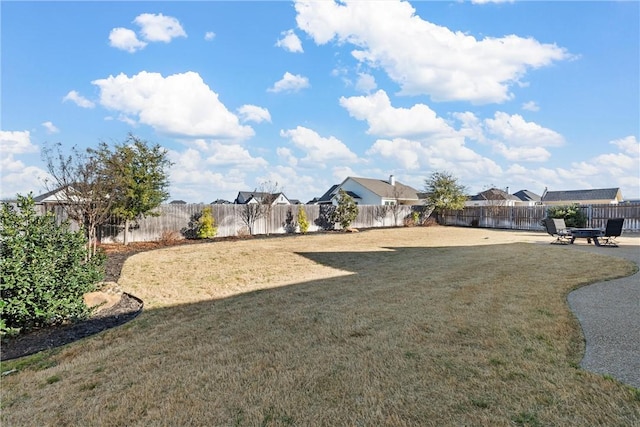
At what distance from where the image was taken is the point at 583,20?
11117 millimetres

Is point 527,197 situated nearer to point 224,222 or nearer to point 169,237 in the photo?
point 224,222

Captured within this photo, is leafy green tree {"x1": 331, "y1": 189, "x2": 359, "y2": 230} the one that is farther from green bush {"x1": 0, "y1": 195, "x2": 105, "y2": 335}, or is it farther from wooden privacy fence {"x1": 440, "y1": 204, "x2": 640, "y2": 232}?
green bush {"x1": 0, "y1": 195, "x2": 105, "y2": 335}

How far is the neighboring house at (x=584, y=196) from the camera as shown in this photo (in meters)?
46.5

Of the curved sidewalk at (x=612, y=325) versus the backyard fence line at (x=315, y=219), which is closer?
the curved sidewalk at (x=612, y=325)

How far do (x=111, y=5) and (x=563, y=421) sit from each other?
41.0 feet

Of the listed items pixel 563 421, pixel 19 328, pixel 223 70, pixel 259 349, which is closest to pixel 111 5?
pixel 223 70

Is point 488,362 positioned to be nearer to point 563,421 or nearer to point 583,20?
point 563,421

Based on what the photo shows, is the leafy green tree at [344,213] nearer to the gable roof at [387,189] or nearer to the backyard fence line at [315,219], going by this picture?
the backyard fence line at [315,219]

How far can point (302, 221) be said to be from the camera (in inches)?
820

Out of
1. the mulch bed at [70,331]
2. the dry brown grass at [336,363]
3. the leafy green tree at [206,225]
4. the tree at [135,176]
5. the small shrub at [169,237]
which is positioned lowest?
the mulch bed at [70,331]

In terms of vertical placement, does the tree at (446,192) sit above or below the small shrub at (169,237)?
above

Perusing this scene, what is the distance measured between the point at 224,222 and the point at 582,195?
5318 centimetres

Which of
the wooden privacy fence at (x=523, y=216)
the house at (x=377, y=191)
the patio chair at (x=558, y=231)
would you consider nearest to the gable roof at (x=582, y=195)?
the house at (x=377, y=191)

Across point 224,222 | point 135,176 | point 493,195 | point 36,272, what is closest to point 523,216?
point 224,222
